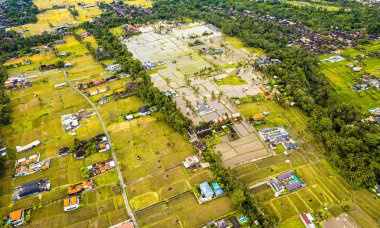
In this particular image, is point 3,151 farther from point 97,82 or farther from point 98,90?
point 97,82

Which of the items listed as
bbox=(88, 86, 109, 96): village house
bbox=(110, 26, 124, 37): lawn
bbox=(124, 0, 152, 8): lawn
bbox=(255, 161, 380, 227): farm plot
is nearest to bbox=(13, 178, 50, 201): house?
bbox=(88, 86, 109, 96): village house

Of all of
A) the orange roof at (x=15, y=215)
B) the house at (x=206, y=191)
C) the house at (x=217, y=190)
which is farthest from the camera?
the house at (x=217, y=190)

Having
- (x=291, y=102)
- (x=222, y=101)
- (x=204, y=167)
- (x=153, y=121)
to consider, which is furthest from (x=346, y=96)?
(x=153, y=121)

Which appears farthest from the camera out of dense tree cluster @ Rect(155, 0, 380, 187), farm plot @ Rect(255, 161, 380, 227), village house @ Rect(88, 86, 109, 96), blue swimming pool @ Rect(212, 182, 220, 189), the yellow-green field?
the yellow-green field

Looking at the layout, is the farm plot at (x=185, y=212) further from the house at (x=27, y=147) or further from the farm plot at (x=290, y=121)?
the house at (x=27, y=147)

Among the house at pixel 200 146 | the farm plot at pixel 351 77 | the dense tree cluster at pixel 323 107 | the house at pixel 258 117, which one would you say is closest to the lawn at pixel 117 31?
the dense tree cluster at pixel 323 107

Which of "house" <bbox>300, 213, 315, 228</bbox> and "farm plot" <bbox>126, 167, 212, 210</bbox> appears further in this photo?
"farm plot" <bbox>126, 167, 212, 210</bbox>

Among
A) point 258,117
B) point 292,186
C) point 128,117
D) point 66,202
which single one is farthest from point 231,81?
point 66,202

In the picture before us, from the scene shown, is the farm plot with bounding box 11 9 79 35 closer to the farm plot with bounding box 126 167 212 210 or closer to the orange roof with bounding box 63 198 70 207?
the orange roof with bounding box 63 198 70 207
